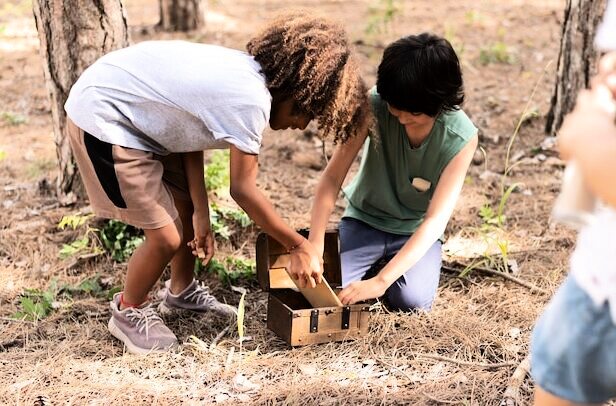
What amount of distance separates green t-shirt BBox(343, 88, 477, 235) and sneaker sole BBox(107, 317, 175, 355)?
1.06 m

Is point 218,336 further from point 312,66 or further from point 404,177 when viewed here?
point 312,66

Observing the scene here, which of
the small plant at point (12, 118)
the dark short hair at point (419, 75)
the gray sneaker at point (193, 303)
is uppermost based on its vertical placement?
the dark short hair at point (419, 75)

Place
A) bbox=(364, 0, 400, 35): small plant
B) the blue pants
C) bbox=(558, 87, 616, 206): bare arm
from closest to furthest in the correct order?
bbox=(558, 87, 616, 206): bare arm
the blue pants
bbox=(364, 0, 400, 35): small plant

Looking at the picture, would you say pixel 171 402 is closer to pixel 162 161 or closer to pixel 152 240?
pixel 152 240

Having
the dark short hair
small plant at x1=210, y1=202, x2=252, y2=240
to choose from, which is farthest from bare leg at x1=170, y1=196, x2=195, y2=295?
the dark short hair

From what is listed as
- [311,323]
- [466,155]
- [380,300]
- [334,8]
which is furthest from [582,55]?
[334,8]

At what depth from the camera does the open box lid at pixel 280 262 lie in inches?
119

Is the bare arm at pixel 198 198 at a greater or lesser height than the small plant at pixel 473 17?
greater

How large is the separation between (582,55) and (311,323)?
2656mm

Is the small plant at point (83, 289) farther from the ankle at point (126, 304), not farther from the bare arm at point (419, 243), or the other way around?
the bare arm at point (419, 243)

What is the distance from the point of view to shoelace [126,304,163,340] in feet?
9.29

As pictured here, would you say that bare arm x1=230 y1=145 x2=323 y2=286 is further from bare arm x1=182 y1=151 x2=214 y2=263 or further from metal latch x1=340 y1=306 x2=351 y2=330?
bare arm x1=182 y1=151 x2=214 y2=263

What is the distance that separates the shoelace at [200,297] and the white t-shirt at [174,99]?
0.69 meters

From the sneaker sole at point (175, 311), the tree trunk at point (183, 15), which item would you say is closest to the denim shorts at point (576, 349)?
the sneaker sole at point (175, 311)
